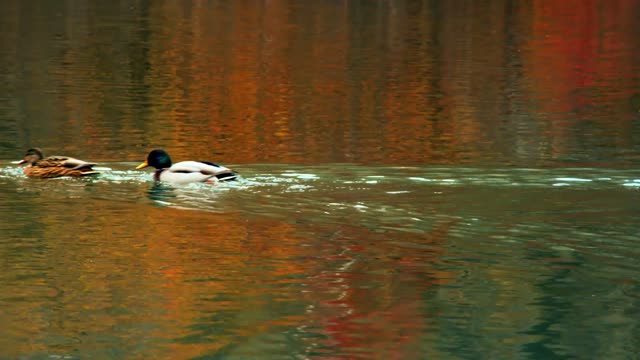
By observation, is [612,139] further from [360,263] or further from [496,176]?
[360,263]

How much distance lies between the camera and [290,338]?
46.1 ft

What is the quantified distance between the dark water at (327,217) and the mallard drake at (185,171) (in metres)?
0.21

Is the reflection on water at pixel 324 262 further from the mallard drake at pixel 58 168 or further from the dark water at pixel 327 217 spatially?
the mallard drake at pixel 58 168

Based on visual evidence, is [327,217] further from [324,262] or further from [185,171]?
[185,171]

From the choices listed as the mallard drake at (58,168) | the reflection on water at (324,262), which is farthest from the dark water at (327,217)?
the mallard drake at (58,168)

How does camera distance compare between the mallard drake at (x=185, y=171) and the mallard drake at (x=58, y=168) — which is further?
the mallard drake at (x=58, y=168)

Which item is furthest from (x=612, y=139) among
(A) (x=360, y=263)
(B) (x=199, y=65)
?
(B) (x=199, y=65)

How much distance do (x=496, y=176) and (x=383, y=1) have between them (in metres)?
76.2

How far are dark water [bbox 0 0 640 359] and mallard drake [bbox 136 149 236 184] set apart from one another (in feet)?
0.69

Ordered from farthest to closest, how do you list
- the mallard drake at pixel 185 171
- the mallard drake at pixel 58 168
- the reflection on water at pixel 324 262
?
the mallard drake at pixel 58 168
the mallard drake at pixel 185 171
the reflection on water at pixel 324 262

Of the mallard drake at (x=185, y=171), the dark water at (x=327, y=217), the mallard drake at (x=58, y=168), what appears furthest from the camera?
the mallard drake at (x=58, y=168)

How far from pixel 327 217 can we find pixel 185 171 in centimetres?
373

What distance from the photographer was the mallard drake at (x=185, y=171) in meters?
23.1

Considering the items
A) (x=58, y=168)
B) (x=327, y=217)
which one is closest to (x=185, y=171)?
(x=58, y=168)
